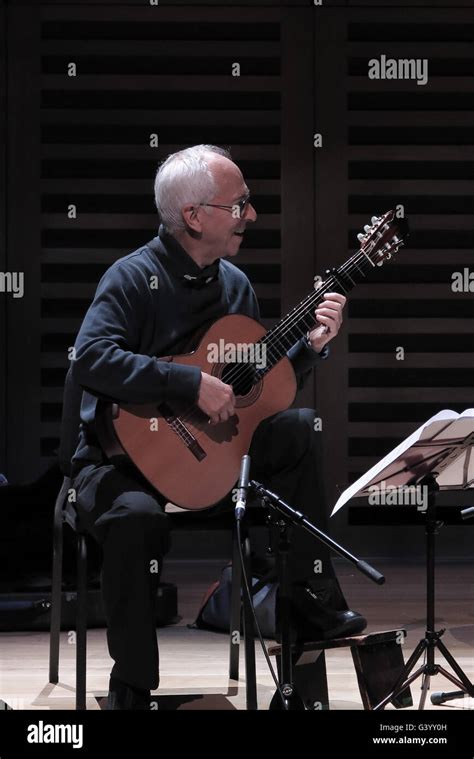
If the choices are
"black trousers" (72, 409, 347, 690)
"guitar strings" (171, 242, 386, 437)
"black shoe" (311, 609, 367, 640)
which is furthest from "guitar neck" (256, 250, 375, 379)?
"black shoe" (311, 609, 367, 640)

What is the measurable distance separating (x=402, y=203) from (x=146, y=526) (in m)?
3.70

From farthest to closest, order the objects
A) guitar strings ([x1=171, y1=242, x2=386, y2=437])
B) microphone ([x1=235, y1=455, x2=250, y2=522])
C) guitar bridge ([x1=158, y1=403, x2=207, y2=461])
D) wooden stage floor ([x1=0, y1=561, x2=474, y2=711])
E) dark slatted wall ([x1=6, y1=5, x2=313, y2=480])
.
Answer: dark slatted wall ([x1=6, y1=5, x2=313, y2=480]), wooden stage floor ([x1=0, y1=561, x2=474, y2=711]), guitar strings ([x1=171, y1=242, x2=386, y2=437]), guitar bridge ([x1=158, y1=403, x2=207, y2=461]), microphone ([x1=235, y1=455, x2=250, y2=522])

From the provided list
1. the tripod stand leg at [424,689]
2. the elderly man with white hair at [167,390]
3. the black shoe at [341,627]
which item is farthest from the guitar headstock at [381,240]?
the tripod stand leg at [424,689]

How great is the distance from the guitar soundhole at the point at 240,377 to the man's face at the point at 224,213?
364mm

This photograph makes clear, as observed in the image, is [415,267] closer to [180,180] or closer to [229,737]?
[180,180]

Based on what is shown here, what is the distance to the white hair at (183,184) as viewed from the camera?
330 centimetres

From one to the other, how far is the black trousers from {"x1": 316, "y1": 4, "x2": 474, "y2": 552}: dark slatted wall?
9.86 feet

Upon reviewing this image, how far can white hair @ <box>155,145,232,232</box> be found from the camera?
3299mm

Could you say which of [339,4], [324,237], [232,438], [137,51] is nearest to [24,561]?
[232,438]

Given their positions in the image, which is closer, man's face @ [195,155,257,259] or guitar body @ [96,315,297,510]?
guitar body @ [96,315,297,510]

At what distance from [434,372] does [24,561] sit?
2.60m

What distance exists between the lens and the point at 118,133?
19.9 ft

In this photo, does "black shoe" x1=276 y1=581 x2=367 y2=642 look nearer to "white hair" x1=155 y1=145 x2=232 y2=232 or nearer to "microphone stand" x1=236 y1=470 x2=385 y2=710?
"microphone stand" x1=236 y1=470 x2=385 y2=710

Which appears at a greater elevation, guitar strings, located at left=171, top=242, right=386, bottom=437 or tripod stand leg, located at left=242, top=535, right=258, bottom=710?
guitar strings, located at left=171, top=242, right=386, bottom=437
